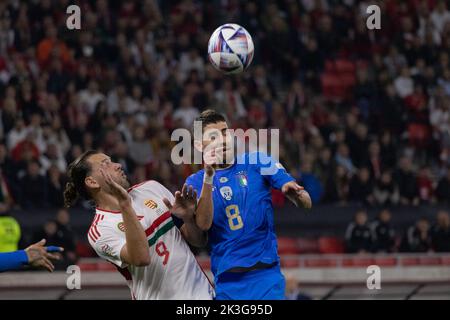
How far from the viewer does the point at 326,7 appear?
1962 centimetres

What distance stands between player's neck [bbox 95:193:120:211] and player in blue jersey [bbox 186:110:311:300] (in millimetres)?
589

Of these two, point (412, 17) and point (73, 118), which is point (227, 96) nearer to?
point (73, 118)

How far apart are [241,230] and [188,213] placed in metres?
0.40

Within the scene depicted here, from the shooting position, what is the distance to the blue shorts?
23.5 ft

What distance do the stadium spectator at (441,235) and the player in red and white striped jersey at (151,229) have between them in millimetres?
8210

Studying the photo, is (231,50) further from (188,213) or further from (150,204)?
(188,213)

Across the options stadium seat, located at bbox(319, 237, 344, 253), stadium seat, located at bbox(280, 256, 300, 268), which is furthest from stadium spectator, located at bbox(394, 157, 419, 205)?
stadium seat, located at bbox(280, 256, 300, 268)

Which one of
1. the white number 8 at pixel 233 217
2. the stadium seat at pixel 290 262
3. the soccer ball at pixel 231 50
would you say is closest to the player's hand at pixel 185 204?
the white number 8 at pixel 233 217

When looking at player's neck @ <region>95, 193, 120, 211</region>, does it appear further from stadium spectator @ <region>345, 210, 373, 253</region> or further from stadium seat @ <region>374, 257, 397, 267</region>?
stadium spectator @ <region>345, 210, 373, 253</region>

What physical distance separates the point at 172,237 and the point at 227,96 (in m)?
9.78

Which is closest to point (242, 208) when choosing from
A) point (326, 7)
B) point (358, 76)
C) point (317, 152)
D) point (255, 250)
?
point (255, 250)

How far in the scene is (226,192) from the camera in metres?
7.35

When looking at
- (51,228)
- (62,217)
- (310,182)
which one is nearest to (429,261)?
(310,182)

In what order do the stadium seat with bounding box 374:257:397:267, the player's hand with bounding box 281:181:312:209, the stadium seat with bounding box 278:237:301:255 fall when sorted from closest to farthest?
1. the player's hand with bounding box 281:181:312:209
2. the stadium seat with bounding box 374:257:397:267
3. the stadium seat with bounding box 278:237:301:255
